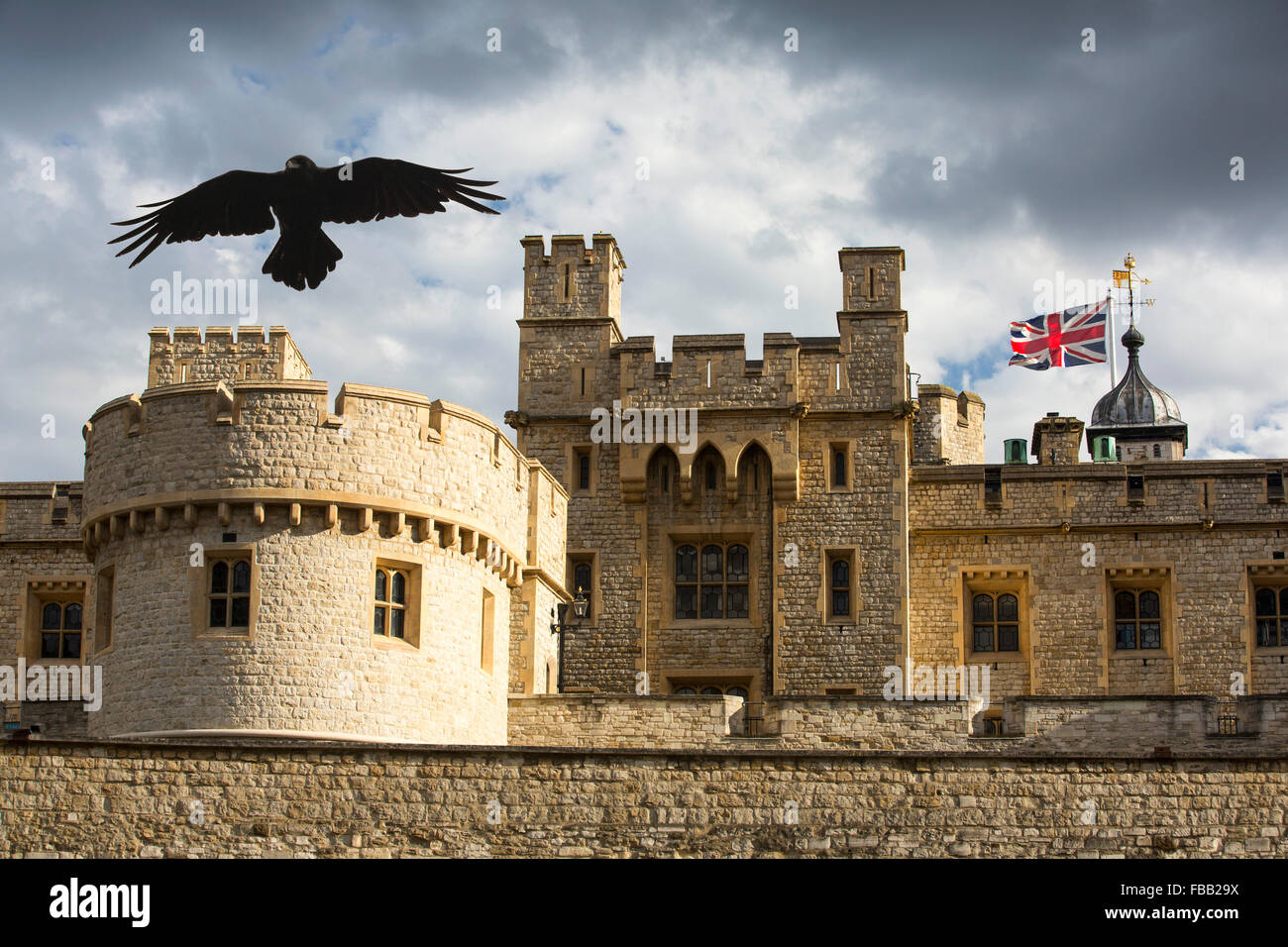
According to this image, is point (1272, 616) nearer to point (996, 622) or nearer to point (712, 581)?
point (996, 622)

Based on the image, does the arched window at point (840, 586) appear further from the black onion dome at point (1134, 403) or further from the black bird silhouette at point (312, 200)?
the black onion dome at point (1134, 403)

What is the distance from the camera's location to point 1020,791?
23062 millimetres

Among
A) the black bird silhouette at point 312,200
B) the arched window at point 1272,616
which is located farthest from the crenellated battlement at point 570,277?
the arched window at point 1272,616

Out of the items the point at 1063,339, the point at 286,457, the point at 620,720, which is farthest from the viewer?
the point at 1063,339

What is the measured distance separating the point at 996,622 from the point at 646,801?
14012 millimetres

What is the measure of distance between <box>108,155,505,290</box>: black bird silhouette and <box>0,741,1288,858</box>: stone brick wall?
775 centimetres

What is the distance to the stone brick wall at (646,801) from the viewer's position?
74.3 feet

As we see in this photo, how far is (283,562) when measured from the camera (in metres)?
24.6

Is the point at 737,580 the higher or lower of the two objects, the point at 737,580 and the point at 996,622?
the higher

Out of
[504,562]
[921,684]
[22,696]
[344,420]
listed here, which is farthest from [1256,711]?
[22,696]

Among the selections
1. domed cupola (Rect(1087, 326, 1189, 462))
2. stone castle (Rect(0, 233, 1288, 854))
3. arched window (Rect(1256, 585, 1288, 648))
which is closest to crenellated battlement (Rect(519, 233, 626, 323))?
stone castle (Rect(0, 233, 1288, 854))

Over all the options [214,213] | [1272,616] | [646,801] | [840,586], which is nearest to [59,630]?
[214,213]
